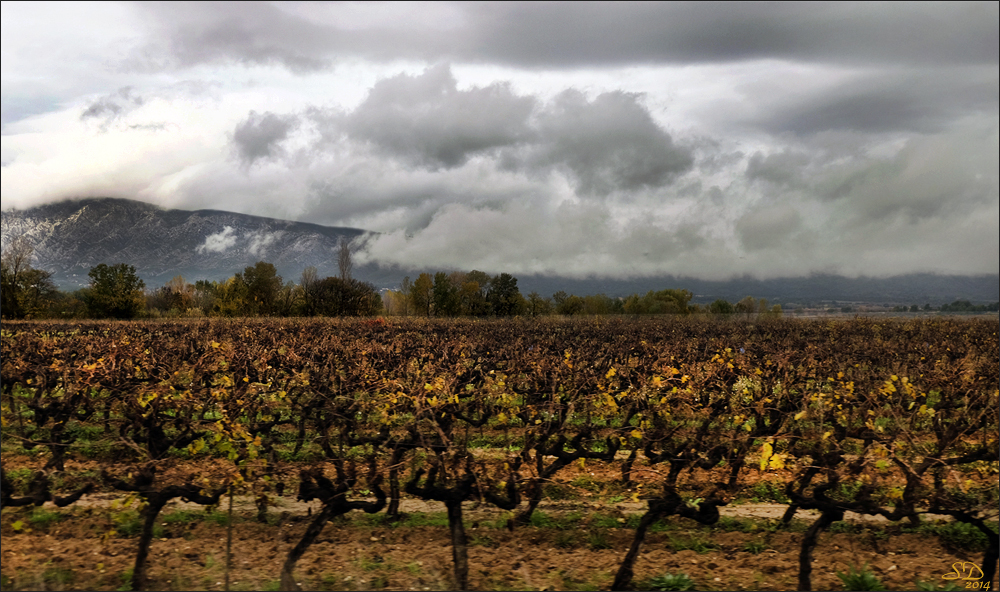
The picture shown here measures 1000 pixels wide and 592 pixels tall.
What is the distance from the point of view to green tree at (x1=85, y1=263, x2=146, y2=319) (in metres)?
45.9

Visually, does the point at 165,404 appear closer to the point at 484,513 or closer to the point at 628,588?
the point at 484,513

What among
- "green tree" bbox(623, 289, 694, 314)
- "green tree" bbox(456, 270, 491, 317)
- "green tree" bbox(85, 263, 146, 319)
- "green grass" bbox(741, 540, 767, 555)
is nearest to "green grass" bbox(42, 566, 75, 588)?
"green grass" bbox(741, 540, 767, 555)

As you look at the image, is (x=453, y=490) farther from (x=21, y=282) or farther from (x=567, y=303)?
(x=567, y=303)

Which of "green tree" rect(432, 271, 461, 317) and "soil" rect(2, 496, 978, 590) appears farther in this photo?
"green tree" rect(432, 271, 461, 317)

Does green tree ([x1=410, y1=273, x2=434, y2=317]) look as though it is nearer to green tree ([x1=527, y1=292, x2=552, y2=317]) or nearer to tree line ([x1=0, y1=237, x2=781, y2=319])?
tree line ([x1=0, y1=237, x2=781, y2=319])

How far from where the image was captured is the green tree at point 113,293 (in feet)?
151

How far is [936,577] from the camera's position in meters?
7.01

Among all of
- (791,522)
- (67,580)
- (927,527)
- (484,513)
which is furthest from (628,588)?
(67,580)

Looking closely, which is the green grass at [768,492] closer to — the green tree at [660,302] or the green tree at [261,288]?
the green tree at [261,288]

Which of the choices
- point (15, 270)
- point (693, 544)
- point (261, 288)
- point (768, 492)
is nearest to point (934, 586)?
point (693, 544)

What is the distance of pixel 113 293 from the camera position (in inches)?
1820

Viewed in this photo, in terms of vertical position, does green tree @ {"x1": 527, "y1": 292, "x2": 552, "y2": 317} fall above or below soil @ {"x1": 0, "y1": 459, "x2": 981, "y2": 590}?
above

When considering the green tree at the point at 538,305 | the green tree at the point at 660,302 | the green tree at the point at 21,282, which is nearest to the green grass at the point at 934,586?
the green tree at the point at 21,282

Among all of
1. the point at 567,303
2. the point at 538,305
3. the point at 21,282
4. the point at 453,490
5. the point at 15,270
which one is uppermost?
the point at 15,270
